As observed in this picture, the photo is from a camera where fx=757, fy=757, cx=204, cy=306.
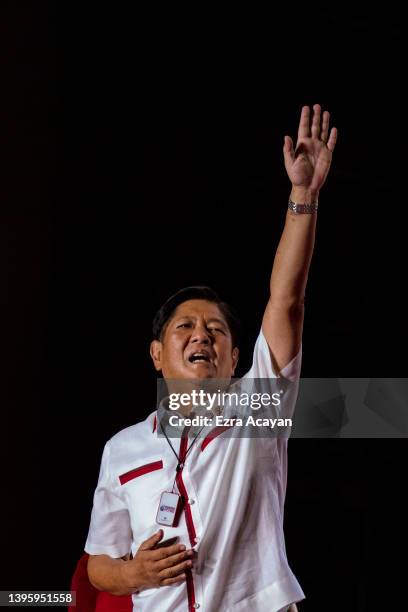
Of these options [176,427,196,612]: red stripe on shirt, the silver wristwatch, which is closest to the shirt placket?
[176,427,196,612]: red stripe on shirt

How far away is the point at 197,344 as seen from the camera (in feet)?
6.00

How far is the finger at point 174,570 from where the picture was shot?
1551mm

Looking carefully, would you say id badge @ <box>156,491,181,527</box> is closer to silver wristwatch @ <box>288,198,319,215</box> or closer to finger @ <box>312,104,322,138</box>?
silver wristwatch @ <box>288,198,319,215</box>

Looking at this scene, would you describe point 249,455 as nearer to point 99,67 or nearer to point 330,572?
point 330,572

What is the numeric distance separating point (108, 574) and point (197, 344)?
1.89 ft

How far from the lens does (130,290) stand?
2.54 m

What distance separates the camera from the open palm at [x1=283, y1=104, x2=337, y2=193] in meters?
1.61

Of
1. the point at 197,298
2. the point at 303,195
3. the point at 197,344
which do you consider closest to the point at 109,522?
the point at 197,344

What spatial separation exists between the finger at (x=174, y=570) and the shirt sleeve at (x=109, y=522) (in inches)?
10.6

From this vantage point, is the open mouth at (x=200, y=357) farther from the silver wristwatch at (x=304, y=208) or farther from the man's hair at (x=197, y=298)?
the silver wristwatch at (x=304, y=208)

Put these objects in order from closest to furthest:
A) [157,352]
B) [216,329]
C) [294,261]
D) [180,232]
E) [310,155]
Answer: [294,261] → [310,155] → [216,329] → [157,352] → [180,232]

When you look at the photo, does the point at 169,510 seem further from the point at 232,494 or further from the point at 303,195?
the point at 303,195

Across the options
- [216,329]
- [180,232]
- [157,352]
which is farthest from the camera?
[180,232]

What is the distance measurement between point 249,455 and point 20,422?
1030mm
